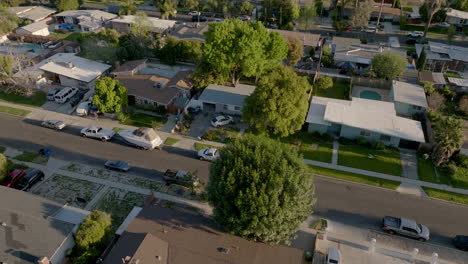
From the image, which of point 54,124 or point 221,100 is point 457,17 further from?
point 54,124

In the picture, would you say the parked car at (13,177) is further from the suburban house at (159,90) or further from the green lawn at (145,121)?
the suburban house at (159,90)

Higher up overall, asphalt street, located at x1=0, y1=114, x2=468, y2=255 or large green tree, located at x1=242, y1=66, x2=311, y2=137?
large green tree, located at x1=242, y1=66, x2=311, y2=137

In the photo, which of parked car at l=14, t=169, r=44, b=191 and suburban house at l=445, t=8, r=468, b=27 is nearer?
parked car at l=14, t=169, r=44, b=191

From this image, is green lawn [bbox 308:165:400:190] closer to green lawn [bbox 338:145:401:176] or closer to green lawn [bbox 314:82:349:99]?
green lawn [bbox 338:145:401:176]

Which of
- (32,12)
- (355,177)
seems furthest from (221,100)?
(32,12)

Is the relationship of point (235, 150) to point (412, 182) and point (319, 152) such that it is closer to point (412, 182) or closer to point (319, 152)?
point (319, 152)

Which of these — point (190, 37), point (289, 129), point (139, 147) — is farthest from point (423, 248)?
point (190, 37)

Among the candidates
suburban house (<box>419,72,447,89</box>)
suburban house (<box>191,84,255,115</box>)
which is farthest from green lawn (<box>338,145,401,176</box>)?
suburban house (<box>419,72,447,89</box>)

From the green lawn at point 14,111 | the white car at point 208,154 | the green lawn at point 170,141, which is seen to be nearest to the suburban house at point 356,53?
the white car at point 208,154
